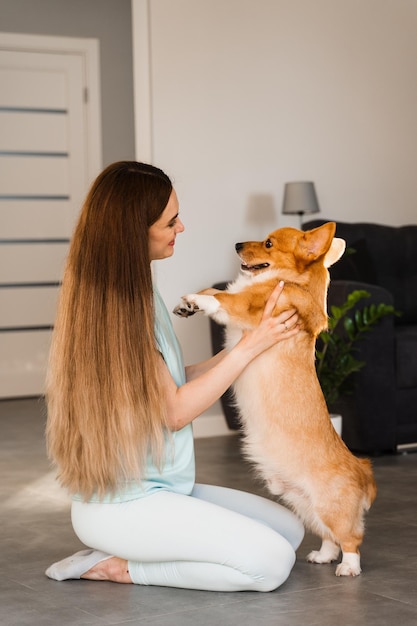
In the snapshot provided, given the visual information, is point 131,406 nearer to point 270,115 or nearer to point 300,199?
point 300,199

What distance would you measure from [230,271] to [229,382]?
258 centimetres

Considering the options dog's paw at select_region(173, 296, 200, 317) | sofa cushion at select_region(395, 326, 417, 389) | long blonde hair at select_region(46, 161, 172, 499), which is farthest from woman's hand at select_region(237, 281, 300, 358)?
sofa cushion at select_region(395, 326, 417, 389)

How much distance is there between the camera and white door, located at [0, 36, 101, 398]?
20.1ft

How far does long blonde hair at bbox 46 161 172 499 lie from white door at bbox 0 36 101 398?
160 inches

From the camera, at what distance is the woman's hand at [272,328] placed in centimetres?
228

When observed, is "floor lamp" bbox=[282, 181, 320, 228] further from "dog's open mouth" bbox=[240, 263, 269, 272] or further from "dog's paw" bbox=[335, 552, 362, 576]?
"dog's paw" bbox=[335, 552, 362, 576]

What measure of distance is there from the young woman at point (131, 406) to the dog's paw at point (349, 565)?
0.63 feet

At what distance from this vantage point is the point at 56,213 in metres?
6.29

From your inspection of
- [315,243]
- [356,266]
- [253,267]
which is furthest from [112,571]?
[356,266]

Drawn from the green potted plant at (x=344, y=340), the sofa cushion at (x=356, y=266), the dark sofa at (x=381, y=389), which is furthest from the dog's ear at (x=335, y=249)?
the sofa cushion at (x=356, y=266)

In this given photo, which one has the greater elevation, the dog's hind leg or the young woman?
the young woman

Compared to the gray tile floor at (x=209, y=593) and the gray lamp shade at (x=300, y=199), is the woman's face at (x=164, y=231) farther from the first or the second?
the gray lamp shade at (x=300, y=199)

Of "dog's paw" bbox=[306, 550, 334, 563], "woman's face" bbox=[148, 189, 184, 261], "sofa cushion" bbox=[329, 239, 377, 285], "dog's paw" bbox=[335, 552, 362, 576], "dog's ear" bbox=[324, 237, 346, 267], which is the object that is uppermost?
"woman's face" bbox=[148, 189, 184, 261]

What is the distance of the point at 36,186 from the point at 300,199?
2162 mm
